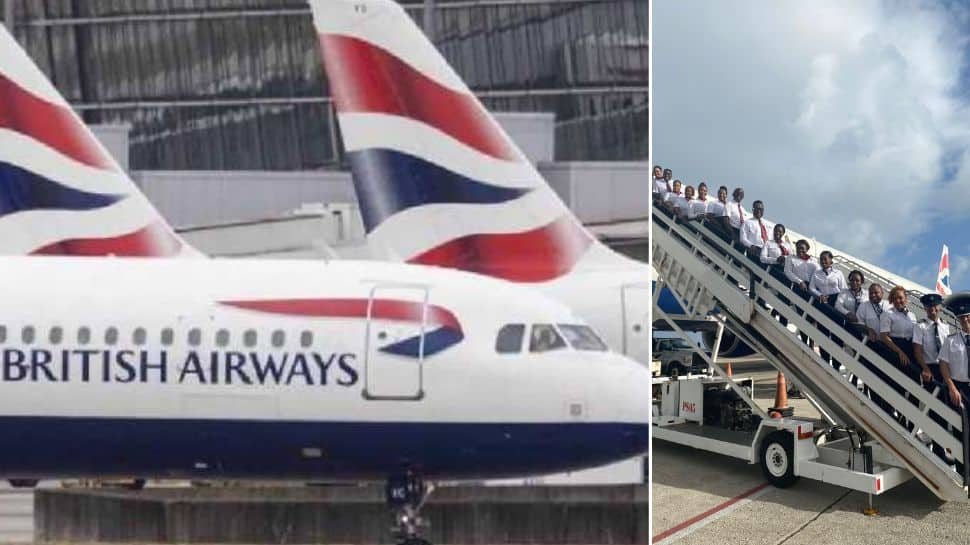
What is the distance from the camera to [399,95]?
4.32m

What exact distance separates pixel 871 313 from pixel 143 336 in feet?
17.1

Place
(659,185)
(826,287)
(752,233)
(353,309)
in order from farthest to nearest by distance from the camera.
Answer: (659,185) < (752,233) < (826,287) < (353,309)

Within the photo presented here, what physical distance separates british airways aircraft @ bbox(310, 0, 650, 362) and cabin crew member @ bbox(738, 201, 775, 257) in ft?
8.24

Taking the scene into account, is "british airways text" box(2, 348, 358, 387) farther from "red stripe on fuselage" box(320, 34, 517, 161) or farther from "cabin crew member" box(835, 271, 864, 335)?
"cabin crew member" box(835, 271, 864, 335)

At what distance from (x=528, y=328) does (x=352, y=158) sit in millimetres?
1470

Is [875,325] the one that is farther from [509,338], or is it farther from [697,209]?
[509,338]

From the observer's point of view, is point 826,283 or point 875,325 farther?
point 826,283

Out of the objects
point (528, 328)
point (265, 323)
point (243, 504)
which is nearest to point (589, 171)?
point (528, 328)

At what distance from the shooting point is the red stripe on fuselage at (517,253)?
4.24 m

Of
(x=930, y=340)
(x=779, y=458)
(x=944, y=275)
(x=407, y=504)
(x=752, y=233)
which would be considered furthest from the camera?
(x=944, y=275)

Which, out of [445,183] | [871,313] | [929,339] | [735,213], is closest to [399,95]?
[445,183]

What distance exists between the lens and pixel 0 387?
3961 millimetres

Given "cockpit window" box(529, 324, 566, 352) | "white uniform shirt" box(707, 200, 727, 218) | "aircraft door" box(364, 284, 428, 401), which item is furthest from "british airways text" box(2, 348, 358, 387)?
"white uniform shirt" box(707, 200, 727, 218)

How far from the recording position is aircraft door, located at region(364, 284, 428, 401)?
13.3 ft
